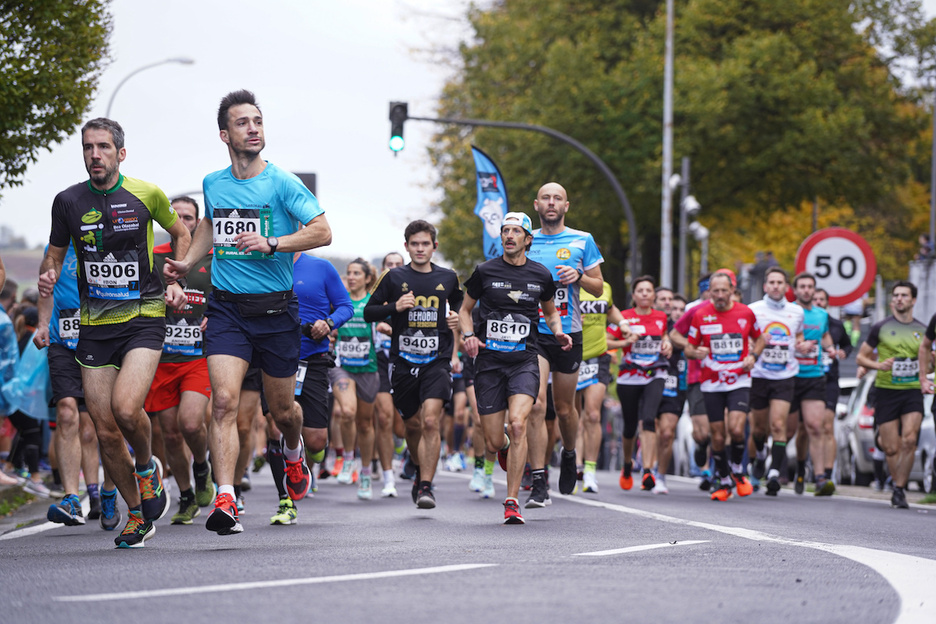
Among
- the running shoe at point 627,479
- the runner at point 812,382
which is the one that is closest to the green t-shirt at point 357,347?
the running shoe at point 627,479

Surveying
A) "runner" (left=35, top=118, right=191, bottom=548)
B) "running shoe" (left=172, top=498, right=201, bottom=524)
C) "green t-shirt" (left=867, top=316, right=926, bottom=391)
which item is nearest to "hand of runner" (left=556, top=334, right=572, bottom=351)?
"running shoe" (left=172, top=498, right=201, bottom=524)

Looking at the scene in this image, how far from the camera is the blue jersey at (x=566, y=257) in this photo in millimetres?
11539

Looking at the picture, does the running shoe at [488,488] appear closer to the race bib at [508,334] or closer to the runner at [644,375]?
the runner at [644,375]

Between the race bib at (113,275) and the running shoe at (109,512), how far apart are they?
212cm

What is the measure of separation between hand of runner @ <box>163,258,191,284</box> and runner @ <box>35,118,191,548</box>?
0.08m

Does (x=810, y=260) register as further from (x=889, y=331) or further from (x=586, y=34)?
(x=586, y=34)

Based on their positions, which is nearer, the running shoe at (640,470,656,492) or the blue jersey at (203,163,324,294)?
the blue jersey at (203,163,324,294)

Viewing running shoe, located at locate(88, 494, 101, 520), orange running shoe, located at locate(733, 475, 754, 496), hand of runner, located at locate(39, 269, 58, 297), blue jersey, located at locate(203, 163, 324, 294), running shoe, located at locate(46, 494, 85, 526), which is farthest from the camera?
orange running shoe, located at locate(733, 475, 754, 496)

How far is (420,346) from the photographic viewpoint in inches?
454

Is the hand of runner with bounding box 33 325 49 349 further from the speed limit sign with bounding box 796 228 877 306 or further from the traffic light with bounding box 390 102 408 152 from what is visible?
the traffic light with bounding box 390 102 408 152

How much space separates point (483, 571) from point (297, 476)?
140 inches

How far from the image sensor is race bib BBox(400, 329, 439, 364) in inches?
453

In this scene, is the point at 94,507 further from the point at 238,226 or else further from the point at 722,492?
the point at 722,492

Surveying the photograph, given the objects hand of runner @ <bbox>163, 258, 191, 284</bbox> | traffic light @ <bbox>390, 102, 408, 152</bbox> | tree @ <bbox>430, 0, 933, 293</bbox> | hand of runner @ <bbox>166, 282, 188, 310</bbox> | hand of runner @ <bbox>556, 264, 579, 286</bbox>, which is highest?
tree @ <bbox>430, 0, 933, 293</bbox>
